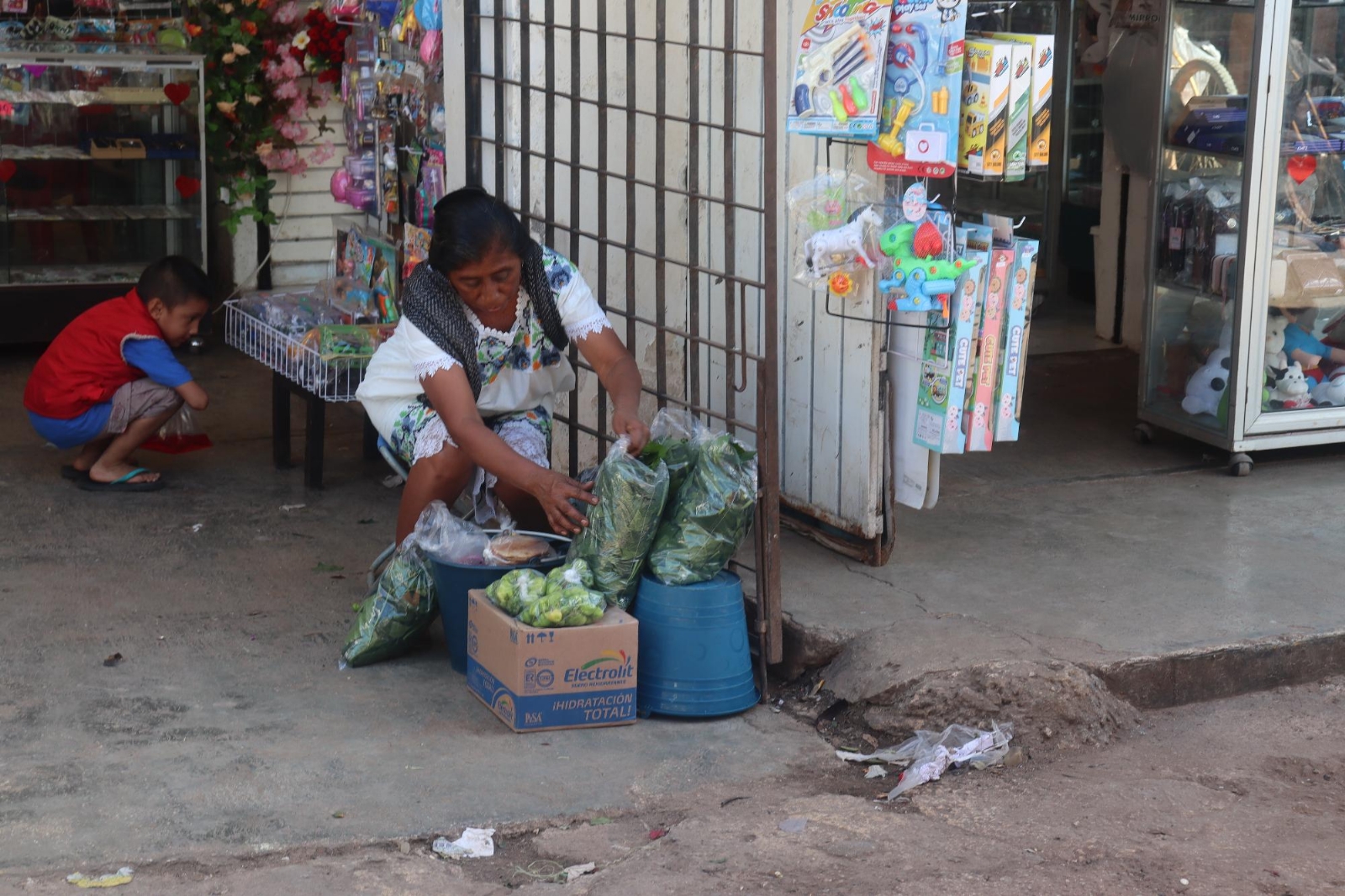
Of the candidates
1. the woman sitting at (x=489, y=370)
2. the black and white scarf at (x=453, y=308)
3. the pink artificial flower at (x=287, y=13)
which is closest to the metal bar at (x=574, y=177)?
the woman sitting at (x=489, y=370)

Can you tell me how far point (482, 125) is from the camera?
4906 millimetres

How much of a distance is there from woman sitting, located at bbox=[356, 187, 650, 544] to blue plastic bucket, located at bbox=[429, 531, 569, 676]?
12cm

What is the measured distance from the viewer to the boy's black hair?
577 centimetres

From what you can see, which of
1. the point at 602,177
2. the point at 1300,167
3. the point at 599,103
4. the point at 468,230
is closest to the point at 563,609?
the point at 468,230

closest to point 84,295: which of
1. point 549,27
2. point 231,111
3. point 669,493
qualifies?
point 231,111

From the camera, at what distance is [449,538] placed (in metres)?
4.11

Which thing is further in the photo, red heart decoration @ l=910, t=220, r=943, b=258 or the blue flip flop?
the blue flip flop

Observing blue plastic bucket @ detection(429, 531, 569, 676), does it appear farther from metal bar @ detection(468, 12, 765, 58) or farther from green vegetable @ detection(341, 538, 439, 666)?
metal bar @ detection(468, 12, 765, 58)

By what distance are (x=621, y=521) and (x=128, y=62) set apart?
16.8 feet

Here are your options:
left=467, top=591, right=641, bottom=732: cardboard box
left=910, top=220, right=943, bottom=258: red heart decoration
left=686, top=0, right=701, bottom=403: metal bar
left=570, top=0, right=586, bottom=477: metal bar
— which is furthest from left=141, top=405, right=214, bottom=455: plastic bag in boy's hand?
left=910, top=220, right=943, bottom=258: red heart decoration

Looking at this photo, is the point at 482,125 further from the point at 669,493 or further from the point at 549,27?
the point at 669,493

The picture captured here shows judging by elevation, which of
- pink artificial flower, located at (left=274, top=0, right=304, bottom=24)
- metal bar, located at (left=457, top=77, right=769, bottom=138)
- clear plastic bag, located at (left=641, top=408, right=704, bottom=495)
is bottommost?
clear plastic bag, located at (left=641, top=408, right=704, bottom=495)

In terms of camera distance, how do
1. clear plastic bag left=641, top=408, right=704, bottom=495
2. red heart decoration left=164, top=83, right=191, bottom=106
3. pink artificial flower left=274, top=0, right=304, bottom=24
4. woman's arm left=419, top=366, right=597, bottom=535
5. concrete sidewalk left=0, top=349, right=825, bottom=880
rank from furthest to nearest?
pink artificial flower left=274, top=0, right=304, bottom=24, red heart decoration left=164, top=83, right=191, bottom=106, clear plastic bag left=641, top=408, right=704, bottom=495, woman's arm left=419, top=366, right=597, bottom=535, concrete sidewalk left=0, top=349, right=825, bottom=880

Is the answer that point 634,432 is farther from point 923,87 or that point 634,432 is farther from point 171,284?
point 171,284
